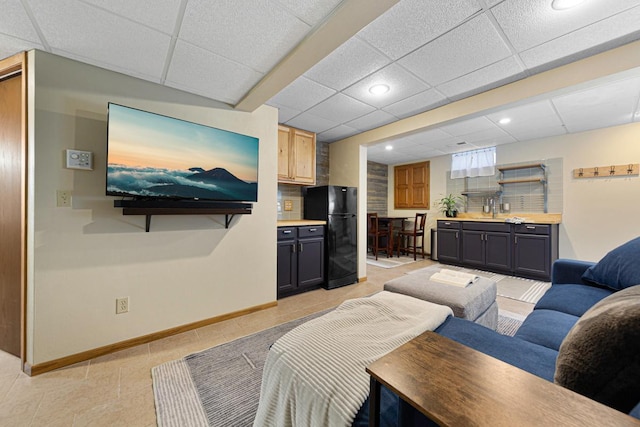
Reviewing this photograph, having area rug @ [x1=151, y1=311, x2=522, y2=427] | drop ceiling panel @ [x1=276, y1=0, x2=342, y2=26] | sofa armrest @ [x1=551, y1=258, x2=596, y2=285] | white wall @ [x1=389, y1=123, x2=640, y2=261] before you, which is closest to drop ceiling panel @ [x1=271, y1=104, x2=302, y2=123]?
drop ceiling panel @ [x1=276, y1=0, x2=342, y2=26]

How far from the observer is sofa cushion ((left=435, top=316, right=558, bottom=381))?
3.18ft

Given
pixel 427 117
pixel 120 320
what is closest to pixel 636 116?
pixel 427 117

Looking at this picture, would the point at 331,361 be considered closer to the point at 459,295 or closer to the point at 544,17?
the point at 459,295

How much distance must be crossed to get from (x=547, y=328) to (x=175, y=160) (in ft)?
9.12

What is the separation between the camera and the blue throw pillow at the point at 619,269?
153 cm

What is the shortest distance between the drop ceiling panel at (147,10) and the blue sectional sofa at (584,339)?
6.85 feet

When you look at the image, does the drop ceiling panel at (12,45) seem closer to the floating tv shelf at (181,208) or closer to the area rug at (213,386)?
the floating tv shelf at (181,208)

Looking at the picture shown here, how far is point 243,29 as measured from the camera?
153cm

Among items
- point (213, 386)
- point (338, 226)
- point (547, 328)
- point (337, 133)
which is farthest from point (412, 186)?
point (213, 386)

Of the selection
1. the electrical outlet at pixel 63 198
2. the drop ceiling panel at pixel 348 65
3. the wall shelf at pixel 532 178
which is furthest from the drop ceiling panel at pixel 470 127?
the electrical outlet at pixel 63 198

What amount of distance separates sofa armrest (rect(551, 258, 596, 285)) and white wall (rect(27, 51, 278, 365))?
3006 millimetres

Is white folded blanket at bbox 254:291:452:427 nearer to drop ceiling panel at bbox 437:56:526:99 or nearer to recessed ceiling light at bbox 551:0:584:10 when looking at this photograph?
recessed ceiling light at bbox 551:0:584:10

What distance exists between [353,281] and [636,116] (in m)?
4.31

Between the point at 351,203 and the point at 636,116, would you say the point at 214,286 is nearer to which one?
the point at 351,203
